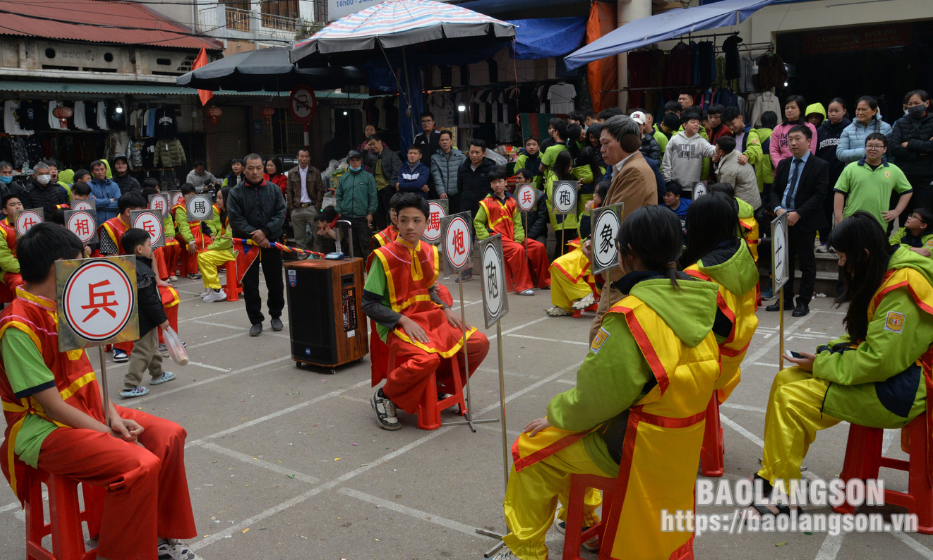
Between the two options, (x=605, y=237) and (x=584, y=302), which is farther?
(x=584, y=302)

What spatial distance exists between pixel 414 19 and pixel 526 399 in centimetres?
709

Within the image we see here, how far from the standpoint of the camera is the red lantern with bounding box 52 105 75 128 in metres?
17.5

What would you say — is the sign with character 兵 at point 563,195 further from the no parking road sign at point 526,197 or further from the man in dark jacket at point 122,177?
the man in dark jacket at point 122,177

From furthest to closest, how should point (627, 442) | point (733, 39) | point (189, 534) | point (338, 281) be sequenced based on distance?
1. point (733, 39)
2. point (338, 281)
3. point (189, 534)
4. point (627, 442)

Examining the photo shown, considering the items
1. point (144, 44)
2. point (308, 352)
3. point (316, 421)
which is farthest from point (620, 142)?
point (144, 44)

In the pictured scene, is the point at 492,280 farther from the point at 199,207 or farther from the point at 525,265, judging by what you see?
the point at 199,207

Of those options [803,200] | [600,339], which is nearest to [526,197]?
[803,200]

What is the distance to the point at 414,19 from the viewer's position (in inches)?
431

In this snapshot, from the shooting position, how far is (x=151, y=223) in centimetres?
840

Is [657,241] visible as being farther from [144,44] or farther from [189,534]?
[144,44]

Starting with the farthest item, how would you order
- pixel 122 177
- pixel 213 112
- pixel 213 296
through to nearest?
1. pixel 213 112
2. pixel 122 177
3. pixel 213 296

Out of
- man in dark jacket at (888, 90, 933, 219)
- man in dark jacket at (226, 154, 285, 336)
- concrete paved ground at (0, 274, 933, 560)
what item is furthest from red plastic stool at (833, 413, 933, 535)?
man in dark jacket at (226, 154, 285, 336)

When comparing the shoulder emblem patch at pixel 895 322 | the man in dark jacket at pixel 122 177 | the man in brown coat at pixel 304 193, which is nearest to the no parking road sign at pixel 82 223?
the man in dark jacket at pixel 122 177

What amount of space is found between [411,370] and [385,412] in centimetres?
48
